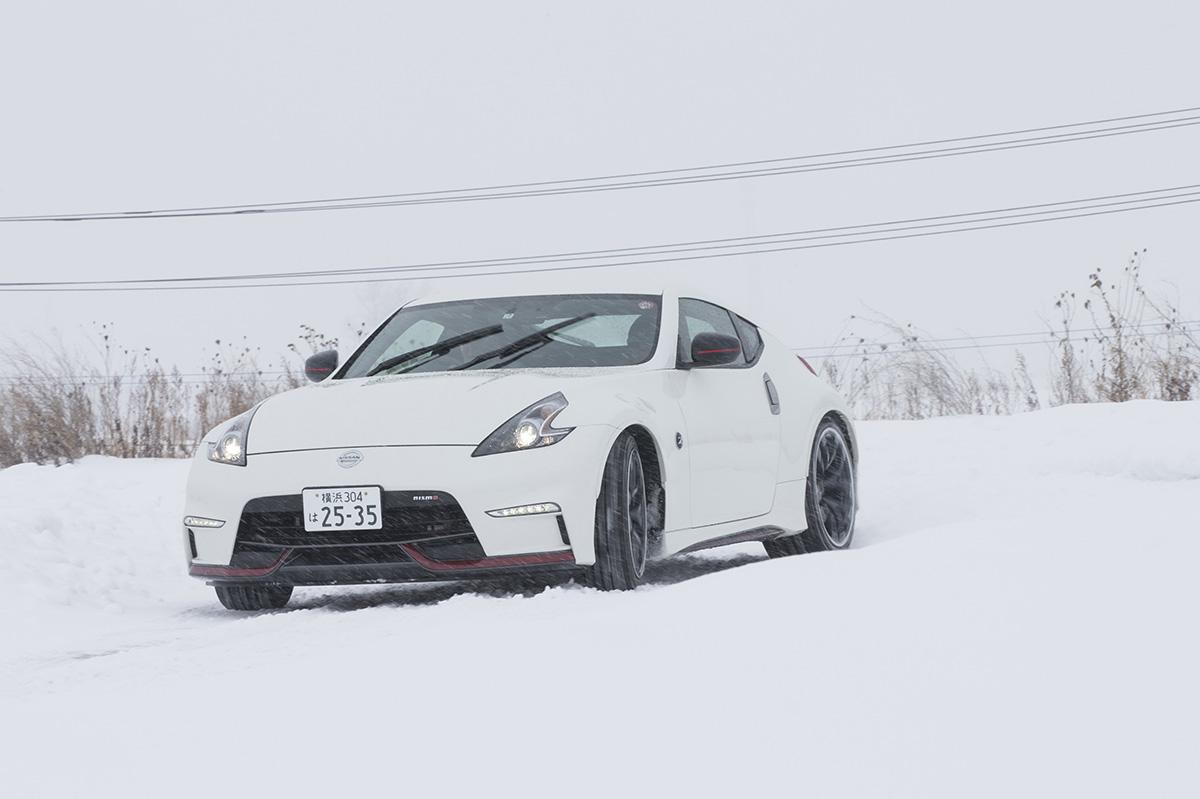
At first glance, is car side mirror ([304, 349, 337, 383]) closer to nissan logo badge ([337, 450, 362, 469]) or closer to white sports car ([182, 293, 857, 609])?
white sports car ([182, 293, 857, 609])

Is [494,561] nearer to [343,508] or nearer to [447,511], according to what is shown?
[447,511]

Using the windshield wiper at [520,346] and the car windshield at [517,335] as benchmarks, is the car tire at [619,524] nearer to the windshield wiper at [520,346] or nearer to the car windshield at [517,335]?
the car windshield at [517,335]

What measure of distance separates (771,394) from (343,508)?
2770 millimetres

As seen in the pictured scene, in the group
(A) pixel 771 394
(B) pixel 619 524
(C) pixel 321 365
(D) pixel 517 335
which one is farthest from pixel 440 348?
(A) pixel 771 394

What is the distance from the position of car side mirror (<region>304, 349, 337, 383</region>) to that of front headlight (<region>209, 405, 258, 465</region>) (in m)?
0.91

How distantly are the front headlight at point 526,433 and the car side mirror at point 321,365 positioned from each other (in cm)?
178

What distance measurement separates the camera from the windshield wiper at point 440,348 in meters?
7.38

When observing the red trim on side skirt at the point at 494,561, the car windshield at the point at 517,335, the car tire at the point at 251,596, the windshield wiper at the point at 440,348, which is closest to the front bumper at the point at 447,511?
the red trim on side skirt at the point at 494,561

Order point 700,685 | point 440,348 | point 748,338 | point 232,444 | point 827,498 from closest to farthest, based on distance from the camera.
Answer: point 700,685, point 232,444, point 440,348, point 748,338, point 827,498

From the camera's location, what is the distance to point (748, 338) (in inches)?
329

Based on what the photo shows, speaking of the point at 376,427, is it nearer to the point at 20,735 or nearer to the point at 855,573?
the point at 855,573

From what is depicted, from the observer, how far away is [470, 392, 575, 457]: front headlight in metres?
6.08

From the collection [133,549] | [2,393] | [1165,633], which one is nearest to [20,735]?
[1165,633]

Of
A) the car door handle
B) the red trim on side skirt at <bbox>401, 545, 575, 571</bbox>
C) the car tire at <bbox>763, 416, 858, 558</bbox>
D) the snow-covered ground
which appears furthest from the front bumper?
the car tire at <bbox>763, 416, 858, 558</bbox>
